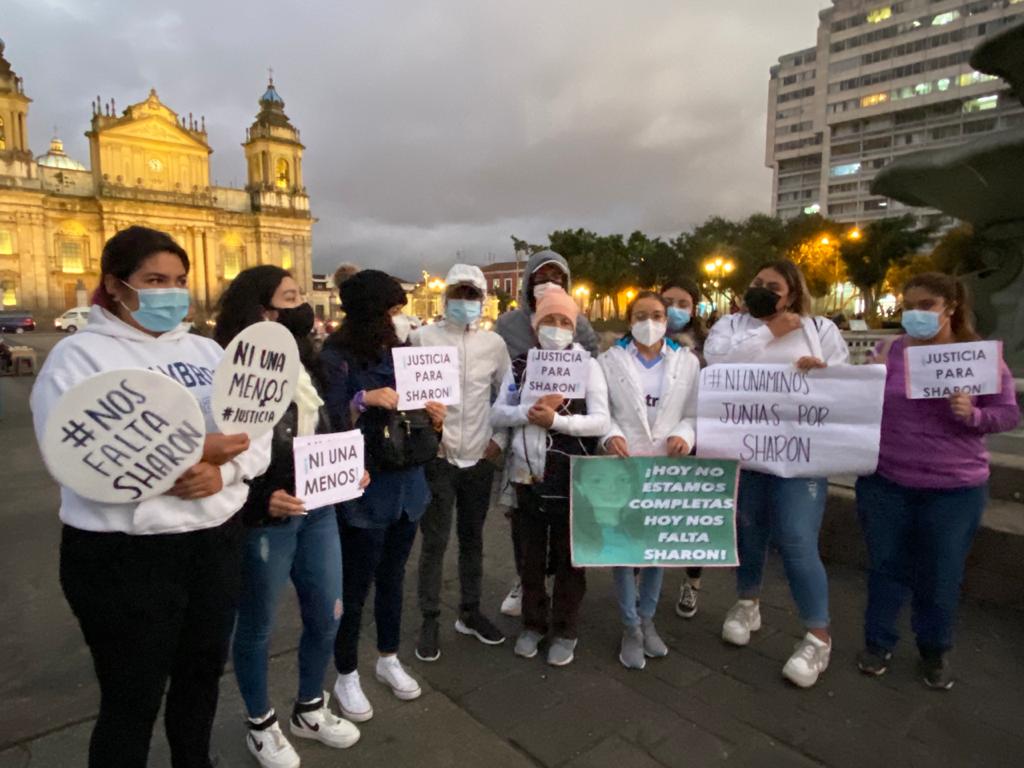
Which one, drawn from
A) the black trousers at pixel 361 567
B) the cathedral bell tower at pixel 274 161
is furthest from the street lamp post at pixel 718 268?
the cathedral bell tower at pixel 274 161

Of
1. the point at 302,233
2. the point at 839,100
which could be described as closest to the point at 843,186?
the point at 839,100

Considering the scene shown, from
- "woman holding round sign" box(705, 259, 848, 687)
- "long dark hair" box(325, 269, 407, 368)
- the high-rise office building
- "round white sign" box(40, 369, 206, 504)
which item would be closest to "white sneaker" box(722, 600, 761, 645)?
"woman holding round sign" box(705, 259, 848, 687)

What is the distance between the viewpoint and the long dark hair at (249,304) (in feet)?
8.02

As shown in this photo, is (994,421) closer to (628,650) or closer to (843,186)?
(628,650)

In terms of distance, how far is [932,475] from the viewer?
3047 mm

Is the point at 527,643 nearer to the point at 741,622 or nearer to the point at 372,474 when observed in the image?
the point at 741,622

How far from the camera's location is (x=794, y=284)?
3381mm

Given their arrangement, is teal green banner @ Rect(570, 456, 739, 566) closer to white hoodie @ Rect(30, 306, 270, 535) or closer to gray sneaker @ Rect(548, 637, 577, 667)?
gray sneaker @ Rect(548, 637, 577, 667)

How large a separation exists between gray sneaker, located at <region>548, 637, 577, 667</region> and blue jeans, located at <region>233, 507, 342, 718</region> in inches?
47.3

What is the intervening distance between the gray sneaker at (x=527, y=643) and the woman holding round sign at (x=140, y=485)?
68.6 inches

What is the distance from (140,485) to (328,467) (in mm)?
797

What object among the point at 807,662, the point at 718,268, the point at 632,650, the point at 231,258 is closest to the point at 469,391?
the point at 632,650

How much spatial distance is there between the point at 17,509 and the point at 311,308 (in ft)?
17.9

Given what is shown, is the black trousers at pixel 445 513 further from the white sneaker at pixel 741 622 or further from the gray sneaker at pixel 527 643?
the white sneaker at pixel 741 622
